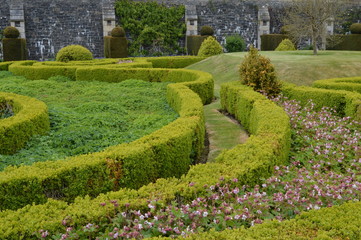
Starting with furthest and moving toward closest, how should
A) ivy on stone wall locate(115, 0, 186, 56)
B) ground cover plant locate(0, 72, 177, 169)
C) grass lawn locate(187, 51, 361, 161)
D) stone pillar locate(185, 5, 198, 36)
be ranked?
stone pillar locate(185, 5, 198, 36), ivy on stone wall locate(115, 0, 186, 56), grass lawn locate(187, 51, 361, 161), ground cover plant locate(0, 72, 177, 169)

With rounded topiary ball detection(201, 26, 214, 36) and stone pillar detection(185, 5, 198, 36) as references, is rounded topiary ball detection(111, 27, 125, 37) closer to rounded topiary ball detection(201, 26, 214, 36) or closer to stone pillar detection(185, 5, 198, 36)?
rounded topiary ball detection(201, 26, 214, 36)

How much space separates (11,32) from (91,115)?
18.8 meters

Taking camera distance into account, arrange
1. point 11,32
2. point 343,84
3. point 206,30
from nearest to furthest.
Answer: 1. point 343,84
2. point 11,32
3. point 206,30

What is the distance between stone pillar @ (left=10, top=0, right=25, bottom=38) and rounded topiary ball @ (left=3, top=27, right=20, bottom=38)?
213 centimetres

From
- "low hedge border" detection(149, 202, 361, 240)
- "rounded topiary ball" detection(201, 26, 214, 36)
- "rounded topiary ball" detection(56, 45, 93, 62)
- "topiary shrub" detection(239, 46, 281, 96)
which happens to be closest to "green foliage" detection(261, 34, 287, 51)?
"rounded topiary ball" detection(201, 26, 214, 36)

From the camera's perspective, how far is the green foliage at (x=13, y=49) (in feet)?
83.6

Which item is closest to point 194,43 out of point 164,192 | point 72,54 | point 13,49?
point 72,54

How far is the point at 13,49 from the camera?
25750 mm

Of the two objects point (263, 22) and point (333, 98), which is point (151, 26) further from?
point (333, 98)

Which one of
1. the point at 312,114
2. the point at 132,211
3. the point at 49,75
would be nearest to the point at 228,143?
the point at 312,114

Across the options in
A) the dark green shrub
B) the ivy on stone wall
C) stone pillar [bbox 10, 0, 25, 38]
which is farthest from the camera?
the ivy on stone wall

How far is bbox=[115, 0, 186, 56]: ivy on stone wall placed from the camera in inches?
1188

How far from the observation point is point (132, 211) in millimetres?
4020

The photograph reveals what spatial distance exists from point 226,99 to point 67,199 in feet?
25.5
